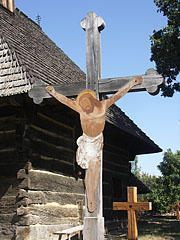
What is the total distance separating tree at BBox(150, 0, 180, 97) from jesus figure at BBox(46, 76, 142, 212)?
6996 millimetres

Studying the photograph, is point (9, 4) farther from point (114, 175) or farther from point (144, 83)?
point (144, 83)

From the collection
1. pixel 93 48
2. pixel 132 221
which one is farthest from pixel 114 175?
pixel 93 48

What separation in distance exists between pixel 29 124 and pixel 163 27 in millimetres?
6379

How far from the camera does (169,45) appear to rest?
11672mm

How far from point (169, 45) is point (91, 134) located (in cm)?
758

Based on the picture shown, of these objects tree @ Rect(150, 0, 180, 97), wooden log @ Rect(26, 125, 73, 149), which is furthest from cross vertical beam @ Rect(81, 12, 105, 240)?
tree @ Rect(150, 0, 180, 97)

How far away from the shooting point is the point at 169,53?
38.6 ft

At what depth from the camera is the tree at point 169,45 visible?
11634mm

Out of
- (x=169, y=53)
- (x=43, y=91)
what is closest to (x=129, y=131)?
(x=169, y=53)

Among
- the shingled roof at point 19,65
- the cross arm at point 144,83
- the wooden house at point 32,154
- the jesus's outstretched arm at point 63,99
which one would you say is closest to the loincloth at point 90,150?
the jesus's outstretched arm at point 63,99

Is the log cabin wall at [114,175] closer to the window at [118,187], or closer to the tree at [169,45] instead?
the window at [118,187]

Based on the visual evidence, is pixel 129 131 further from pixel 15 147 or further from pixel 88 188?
pixel 88 188

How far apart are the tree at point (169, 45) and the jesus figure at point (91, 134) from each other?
23.0 ft

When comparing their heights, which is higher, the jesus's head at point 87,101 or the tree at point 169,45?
the tree at point 169,45
